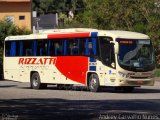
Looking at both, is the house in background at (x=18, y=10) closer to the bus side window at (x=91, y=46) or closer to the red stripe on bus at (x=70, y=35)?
the red stripe on bus at (x=70, y=35)

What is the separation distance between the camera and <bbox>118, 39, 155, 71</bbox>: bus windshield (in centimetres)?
2830

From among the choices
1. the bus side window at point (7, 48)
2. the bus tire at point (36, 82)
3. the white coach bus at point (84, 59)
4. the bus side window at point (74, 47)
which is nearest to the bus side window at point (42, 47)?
the white coach bus at point (84, 59)

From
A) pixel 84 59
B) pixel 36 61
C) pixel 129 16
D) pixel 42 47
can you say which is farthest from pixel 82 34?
pixel 129 16

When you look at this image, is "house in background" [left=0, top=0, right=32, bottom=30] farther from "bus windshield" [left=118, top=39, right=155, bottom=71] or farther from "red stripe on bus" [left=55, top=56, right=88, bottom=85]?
"bus windshield" [left=118, top=39, right=155, bottom=71]

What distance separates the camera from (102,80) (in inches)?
1136

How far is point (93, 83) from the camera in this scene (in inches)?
1154

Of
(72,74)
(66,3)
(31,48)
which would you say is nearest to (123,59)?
(72,74)

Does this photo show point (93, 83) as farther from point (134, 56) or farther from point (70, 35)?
point (70, 35)

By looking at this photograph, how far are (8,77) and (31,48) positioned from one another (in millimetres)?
2577

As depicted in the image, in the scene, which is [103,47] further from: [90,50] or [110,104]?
[110,104]

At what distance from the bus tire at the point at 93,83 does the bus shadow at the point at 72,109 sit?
643 cm

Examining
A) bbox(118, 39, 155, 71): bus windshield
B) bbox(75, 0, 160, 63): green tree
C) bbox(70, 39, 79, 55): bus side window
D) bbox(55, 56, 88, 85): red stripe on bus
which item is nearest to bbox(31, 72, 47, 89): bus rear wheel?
bbox(55, 56, 88, 85): red stripe on bus

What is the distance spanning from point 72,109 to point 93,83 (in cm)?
1029

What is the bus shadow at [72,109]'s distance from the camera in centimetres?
1683
